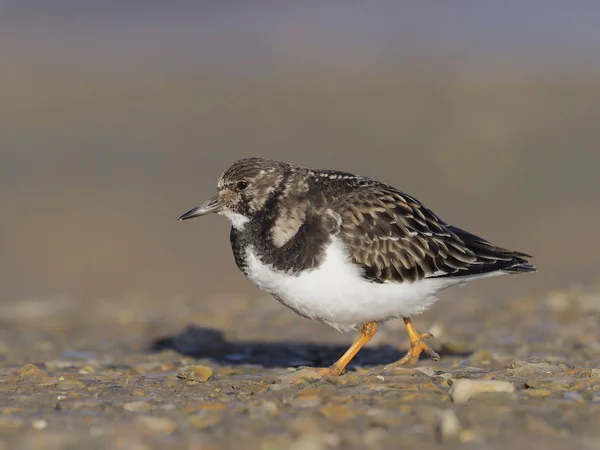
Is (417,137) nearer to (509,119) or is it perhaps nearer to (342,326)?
(509,119)

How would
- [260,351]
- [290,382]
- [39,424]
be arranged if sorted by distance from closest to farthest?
1. [39,424]
2. [290,382]
3. [260,351]

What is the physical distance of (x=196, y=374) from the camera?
6.13 meters

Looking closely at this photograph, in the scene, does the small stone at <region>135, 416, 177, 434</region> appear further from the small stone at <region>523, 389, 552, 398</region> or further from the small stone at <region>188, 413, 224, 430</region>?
the small stone at <region>523, 389, 552, 398</region>

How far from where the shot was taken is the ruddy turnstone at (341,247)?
587 centimetres

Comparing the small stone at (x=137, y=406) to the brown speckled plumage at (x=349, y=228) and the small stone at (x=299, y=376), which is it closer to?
the small stone at (x=299, y=376)

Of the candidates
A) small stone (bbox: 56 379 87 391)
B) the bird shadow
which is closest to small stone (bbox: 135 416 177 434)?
small stone (bbox: 56 379 87 391)

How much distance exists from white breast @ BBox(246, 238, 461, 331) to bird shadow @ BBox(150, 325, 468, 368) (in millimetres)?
1052

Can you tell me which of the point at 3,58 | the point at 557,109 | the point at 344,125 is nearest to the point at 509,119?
the point at 557,109

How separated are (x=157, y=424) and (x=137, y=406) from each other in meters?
0.52

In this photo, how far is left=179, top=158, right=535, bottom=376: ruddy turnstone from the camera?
5.87 metres

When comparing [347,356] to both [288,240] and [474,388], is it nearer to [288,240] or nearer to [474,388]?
[288,240]

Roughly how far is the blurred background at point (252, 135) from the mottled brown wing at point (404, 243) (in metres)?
3.71

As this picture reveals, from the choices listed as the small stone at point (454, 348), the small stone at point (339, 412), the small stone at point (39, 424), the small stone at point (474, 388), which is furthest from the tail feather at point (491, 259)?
the small stone at point (39, 424)

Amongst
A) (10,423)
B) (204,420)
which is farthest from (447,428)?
(10,423)
